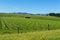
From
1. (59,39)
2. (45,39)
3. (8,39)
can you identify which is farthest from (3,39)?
(59,39)

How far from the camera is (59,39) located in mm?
14414

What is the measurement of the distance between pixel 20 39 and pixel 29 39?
0.67 metres

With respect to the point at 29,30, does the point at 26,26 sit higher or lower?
higher

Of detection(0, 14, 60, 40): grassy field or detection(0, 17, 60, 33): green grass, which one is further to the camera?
detection(0, 17, 60, 33): green grass

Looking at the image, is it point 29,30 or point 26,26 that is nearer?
point 29,30

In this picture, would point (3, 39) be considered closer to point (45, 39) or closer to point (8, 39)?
point (8, 39)

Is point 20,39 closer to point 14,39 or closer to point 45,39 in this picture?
point 14,39

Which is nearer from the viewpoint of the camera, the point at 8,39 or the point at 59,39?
the point at 8,39

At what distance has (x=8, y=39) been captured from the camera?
13180 mm

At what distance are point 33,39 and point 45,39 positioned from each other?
0.87 metres

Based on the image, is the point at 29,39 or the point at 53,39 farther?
the point at 53,39

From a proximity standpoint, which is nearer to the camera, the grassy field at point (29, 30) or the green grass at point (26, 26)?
the grassy field at point (29, 30)

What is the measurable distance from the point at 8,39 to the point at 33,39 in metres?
1.81

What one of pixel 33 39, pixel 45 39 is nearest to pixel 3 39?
pixel 33 39
